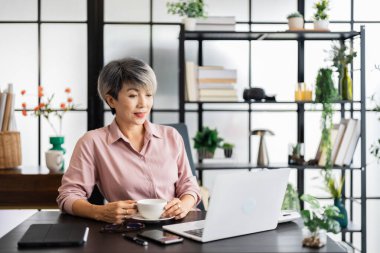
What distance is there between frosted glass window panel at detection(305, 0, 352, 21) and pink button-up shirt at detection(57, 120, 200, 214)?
6.96ft

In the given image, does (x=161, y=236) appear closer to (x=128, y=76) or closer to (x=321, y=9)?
(x=128, y=76)

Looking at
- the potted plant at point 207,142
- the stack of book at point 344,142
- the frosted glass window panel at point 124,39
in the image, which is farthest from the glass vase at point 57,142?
the stack of book at point 344,142

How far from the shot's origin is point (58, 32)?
4.03 m

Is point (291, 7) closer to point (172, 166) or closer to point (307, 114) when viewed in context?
point (307, 114)

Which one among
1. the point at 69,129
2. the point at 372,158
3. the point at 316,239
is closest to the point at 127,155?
the point at 316,239

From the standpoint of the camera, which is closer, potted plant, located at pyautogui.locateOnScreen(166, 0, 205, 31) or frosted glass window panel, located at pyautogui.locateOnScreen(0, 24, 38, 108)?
potted plant, located at pyautogui.locateOnScreen(166, 0, 205, 31)

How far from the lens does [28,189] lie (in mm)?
3549

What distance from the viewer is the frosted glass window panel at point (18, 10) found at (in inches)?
157

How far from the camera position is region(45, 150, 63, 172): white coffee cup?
3.59m

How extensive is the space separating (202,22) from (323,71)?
885 mm

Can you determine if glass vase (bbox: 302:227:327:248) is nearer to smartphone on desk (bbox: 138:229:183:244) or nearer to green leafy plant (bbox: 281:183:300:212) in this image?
smartphone on desk (bbox: 138:229:183:244)

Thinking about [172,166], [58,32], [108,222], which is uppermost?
[58,32]

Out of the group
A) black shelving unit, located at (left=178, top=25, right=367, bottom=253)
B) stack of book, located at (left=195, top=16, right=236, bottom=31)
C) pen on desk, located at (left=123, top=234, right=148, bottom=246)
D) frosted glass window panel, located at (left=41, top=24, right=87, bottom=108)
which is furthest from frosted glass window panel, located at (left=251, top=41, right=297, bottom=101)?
pen on desk, located at (left=123, top=234, right=148, bottom=246)

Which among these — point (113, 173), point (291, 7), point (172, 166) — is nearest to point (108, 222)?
point (113, 173)
